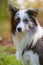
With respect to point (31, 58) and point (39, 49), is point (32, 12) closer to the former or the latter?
point (39, 49)

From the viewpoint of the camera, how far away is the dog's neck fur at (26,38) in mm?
7004

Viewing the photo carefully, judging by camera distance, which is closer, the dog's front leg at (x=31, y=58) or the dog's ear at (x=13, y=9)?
the dog's front leg at (x=31, y=58)

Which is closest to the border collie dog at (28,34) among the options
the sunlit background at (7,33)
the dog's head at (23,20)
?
the dog's head at (23,20)

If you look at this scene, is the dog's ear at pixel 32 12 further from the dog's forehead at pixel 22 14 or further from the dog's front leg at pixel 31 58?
the dog's front leg at pixel 31 58

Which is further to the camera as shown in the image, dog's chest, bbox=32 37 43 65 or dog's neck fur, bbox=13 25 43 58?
dog's neck fur, bbox=13 25 43 58

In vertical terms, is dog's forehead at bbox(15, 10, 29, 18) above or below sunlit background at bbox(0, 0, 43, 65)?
above

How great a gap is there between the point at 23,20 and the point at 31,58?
3.22 ft

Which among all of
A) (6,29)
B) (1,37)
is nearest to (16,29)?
(1,37)

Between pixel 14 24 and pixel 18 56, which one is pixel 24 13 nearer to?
pixel 14 24

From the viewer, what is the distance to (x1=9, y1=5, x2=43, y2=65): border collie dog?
685 centimetres

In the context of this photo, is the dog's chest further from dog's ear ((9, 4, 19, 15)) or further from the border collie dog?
dog's ear ((9, 4, 19, 15))

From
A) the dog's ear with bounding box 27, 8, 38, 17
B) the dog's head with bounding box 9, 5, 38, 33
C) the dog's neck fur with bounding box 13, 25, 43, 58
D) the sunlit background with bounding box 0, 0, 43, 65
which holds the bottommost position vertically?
the sunlit background with bounding box 0, 0, 43, 65

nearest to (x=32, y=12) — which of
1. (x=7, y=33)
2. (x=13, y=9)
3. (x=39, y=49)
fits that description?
(x=13, y=9)

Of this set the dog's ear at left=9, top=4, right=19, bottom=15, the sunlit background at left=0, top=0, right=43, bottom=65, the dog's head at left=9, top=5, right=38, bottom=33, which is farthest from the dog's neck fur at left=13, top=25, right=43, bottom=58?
the sunlit background at left=0, top=0, right=43, bottom=65
